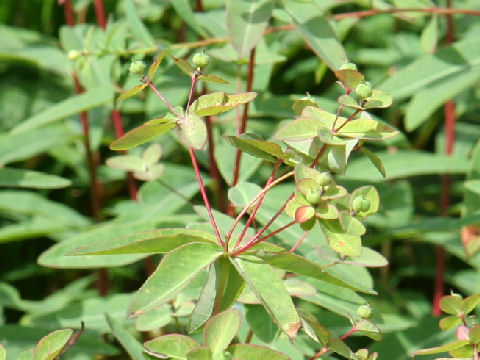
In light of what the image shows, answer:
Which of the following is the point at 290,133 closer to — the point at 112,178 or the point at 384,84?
the point at 384,84

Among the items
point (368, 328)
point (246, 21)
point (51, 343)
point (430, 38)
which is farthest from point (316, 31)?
point (51, 343)

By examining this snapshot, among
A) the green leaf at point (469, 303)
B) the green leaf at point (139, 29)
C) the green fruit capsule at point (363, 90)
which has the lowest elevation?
the green leaf at point (469, 303)

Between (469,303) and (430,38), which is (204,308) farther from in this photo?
(430,38)

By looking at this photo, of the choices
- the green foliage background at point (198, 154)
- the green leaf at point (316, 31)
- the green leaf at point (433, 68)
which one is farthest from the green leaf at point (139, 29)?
the green leaf at point (433, 68)

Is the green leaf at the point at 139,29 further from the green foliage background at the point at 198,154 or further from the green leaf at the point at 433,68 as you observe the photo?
the green leaf at the point at 433,68

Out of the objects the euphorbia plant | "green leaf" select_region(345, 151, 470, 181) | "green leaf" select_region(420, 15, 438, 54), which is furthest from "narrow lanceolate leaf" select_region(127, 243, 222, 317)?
"green leaf" select_region(420, 15, 438, 54)
